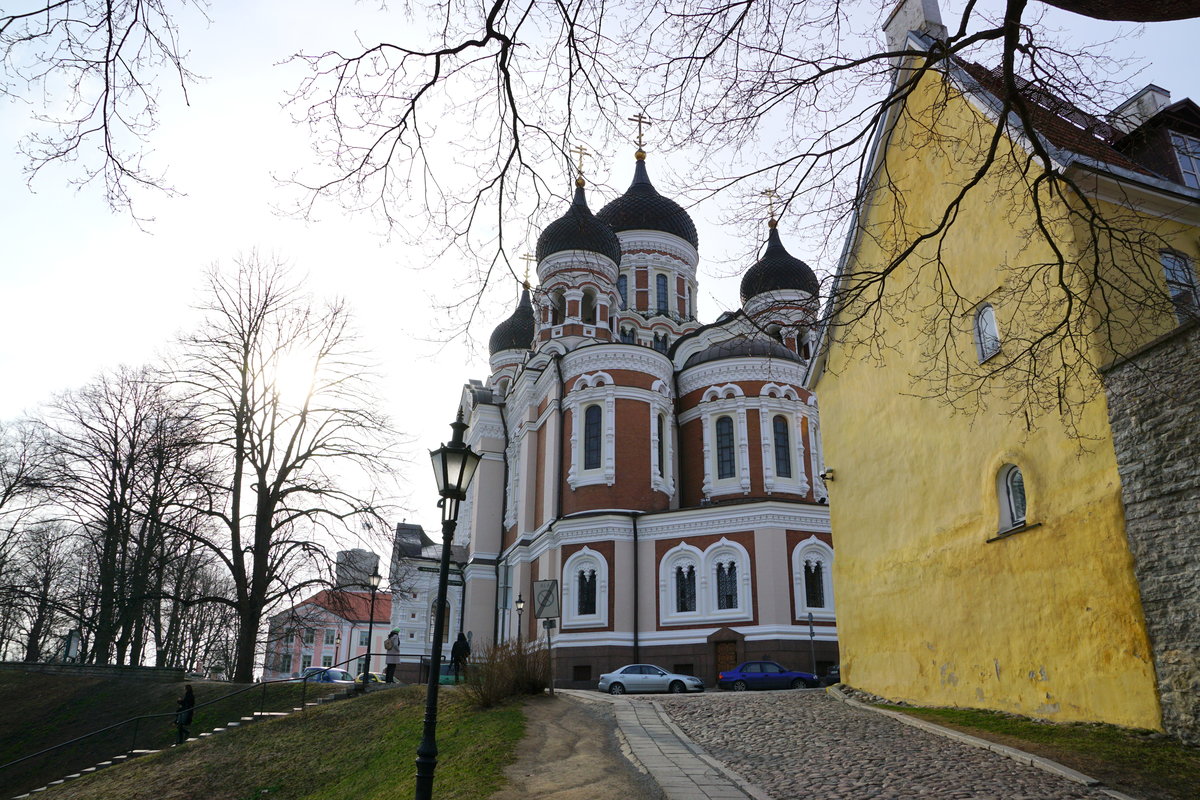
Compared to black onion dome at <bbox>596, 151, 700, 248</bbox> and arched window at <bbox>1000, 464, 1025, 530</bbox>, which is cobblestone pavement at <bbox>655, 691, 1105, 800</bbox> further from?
black onion dome at <bbox>596, 151, 700, 248</bbox>

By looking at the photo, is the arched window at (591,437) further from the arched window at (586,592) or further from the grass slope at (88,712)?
the grass slope at (88,712)

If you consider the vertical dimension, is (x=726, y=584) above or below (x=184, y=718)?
above

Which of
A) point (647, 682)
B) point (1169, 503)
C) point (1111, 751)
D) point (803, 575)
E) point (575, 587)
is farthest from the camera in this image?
point (575, 587)

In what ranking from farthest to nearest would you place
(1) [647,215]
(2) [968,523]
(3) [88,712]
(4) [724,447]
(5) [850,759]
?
(1) [647,215] → (4) [724,447] → (3) [88,712] → (2) [968,523] → (5) [850,759]

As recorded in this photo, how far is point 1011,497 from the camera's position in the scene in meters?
11.8

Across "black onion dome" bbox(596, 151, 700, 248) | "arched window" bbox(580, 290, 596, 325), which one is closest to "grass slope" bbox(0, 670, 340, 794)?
"arched window" bbox(580, 290, 596, 325)

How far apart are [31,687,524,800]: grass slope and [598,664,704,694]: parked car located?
6.52 meters

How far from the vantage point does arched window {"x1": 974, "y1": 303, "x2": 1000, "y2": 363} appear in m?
12.4

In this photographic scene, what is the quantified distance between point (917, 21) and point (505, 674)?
533 inches

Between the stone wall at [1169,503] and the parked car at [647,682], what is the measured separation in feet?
50.6

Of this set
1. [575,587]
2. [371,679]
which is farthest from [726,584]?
[371,679]

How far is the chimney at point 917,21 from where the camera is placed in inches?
588

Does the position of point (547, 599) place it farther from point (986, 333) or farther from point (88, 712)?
point (88, 712)

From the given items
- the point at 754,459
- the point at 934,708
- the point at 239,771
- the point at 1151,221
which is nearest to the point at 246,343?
the point at 239,771
